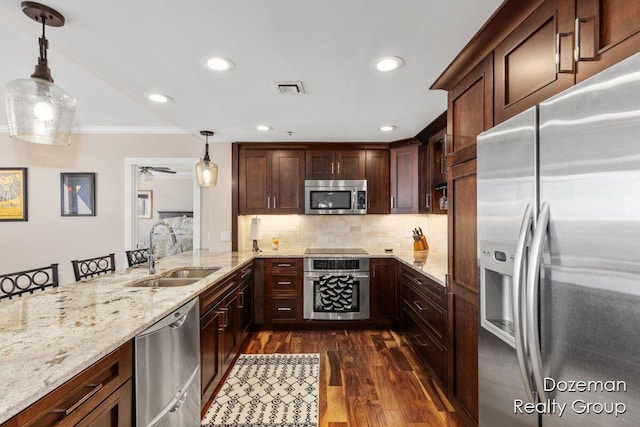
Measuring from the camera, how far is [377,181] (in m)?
3.85

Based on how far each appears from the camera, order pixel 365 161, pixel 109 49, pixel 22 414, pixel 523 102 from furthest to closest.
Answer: pixel 365 161 < pixel 109 49 < pixel 523 102 < pixel 22 414

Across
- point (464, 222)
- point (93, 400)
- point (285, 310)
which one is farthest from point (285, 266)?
point (93, 400)

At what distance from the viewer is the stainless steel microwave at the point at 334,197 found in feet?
12.3

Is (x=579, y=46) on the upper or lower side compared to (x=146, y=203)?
upper

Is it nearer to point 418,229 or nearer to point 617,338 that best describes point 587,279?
point 617,338

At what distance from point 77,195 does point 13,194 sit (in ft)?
2.50

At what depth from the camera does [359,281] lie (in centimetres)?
347

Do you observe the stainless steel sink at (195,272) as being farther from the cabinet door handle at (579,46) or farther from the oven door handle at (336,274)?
the cabinet door handle at (579,46)

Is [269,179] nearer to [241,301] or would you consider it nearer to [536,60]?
[241,301]

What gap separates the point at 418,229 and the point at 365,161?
3.83 feet

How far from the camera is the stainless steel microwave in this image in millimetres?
3752

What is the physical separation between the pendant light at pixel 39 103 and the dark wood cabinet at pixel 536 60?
6.83ft

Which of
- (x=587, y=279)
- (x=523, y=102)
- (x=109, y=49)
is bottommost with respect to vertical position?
(x=587, y=279)

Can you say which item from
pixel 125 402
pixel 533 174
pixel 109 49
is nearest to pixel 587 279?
pixel 533 174
